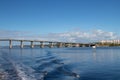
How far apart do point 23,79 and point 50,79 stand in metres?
2.98

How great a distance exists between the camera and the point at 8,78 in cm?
2591

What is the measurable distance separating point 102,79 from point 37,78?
7271 mm

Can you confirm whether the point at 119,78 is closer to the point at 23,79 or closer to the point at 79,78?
the point at 79,78

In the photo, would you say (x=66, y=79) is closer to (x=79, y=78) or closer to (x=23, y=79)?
(x=79, y=78)

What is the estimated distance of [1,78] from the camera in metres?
26.0

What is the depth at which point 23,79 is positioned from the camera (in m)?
25.4

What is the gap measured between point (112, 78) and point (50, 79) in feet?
23.1

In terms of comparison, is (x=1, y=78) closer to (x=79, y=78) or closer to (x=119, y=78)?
(x=79, y=78)

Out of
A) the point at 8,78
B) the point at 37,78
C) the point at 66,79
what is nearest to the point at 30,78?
the point at 37,78

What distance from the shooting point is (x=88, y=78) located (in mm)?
26266

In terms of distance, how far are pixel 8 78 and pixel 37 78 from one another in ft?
10.6

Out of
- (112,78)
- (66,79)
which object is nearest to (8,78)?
(66,79)

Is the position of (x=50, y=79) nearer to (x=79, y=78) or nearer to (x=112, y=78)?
(x=79, y=78)

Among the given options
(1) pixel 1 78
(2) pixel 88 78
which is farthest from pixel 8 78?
(2) pixel 88 78
